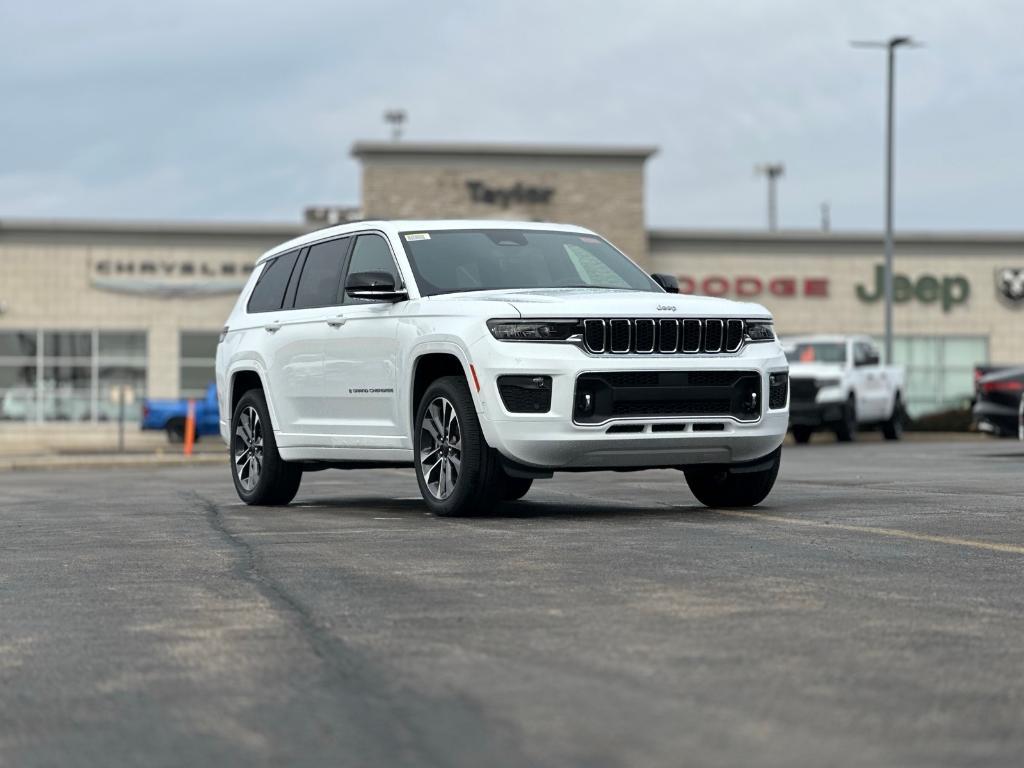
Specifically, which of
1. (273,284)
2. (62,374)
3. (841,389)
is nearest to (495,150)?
(62,374)

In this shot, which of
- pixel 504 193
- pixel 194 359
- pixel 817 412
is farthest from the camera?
pixel 504 193

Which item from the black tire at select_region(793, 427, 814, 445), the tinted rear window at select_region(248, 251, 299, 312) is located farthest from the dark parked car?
the tinted rear window at select_region(248, 251, 299, 312)

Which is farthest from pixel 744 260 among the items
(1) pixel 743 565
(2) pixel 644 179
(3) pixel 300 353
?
(1) pixel 743 565

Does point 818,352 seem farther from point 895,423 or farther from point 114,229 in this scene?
point 114,229

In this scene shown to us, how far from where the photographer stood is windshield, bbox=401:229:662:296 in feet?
37.4

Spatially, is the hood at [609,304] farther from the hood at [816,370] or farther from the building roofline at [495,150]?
the building roofline at [495,150]

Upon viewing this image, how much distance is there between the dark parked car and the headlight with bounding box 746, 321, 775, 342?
12106 millimetres

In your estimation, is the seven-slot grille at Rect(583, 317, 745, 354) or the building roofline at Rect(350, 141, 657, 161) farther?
the building roofline at Rect(350, 141, 657, 161)

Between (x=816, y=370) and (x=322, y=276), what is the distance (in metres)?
18.7

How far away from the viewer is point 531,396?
10266mm

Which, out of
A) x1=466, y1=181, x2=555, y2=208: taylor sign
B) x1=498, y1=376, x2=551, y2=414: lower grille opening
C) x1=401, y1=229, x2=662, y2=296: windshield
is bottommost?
x1=498, y1=376, x2=551, y2=414: lower grille opening

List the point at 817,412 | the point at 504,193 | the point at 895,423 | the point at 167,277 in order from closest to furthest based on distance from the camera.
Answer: the point at 817,412 < the point at 895,423 < the point at 167,277 < the point at 504,193

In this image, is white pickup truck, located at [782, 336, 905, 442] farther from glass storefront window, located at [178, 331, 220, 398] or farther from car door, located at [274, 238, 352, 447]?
glass storefront window, located at [178, 331, 220, 398]

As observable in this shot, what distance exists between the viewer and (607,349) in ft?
34.1
